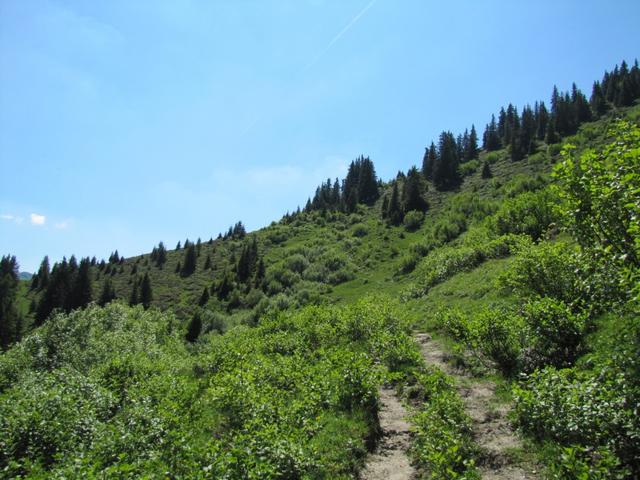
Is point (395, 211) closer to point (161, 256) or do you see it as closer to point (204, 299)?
point (204, 299)

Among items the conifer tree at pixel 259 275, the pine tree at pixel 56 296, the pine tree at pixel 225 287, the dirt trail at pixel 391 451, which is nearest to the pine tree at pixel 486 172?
the conifer tree at pixel 259 275

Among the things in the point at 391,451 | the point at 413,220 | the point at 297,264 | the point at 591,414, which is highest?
the point at 413,220

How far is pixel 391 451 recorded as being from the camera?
9.53 metres

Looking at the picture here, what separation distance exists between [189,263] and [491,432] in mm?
118450

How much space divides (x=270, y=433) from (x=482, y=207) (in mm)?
61076

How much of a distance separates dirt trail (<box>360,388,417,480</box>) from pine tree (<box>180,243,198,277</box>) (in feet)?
367

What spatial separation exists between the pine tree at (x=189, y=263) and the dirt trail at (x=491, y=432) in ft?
370

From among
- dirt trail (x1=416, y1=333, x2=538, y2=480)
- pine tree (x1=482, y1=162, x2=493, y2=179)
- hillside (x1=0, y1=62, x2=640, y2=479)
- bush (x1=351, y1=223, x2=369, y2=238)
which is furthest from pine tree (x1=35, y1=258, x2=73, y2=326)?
pine tree (x1=482, y1=162, x2=493, y2=179)

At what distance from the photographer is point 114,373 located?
59.8 feet

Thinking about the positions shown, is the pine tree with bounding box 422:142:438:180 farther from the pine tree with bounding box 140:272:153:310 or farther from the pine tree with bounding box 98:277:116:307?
the pine tree with bounding box 98:277:116:307

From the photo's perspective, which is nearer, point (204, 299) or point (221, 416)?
A: point (221, 416)

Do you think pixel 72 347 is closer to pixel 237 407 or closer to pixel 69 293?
pixel 237 407

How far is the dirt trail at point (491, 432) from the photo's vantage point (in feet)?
24.4

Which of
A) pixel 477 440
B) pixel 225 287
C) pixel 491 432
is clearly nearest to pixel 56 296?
pixel 225 287
